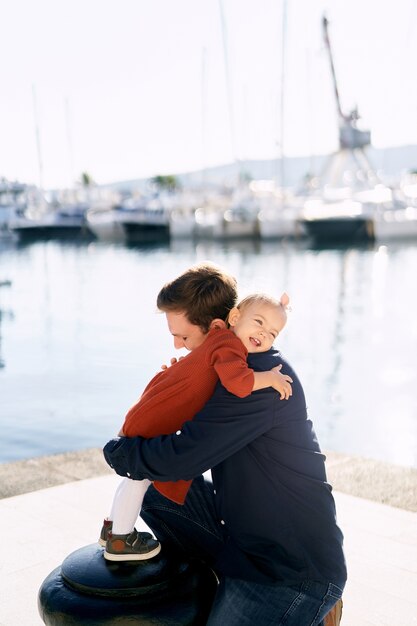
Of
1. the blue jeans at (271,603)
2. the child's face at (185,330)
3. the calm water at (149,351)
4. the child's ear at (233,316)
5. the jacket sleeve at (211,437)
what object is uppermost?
the child's ear at (233,316)

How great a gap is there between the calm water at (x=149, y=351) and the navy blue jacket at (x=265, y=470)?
37 cm

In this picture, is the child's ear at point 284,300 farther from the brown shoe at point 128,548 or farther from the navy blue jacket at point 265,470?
the brown shoe at point 128,548

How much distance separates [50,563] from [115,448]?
153cm

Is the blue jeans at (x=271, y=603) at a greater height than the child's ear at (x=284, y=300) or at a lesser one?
lesser

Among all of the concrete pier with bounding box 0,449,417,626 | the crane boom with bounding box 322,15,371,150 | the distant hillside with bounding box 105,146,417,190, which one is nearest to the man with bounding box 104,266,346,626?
the concrete pier with bounding box 0,449,417,626

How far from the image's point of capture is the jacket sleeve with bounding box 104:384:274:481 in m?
2.42

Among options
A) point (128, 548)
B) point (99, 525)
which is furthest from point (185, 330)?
point (99, 525)

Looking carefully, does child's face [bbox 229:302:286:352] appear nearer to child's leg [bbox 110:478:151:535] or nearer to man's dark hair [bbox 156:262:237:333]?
man's dark hair [bbox 156:262:237:333]

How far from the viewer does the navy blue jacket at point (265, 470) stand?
7.98 ft

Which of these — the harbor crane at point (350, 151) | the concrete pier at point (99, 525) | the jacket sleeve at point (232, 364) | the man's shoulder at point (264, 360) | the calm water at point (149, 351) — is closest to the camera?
the jacket sleeve at point (232, 364)

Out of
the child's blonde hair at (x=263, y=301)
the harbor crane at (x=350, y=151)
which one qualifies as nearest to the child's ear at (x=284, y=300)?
the child's blonde hair at (x=263, y=301)

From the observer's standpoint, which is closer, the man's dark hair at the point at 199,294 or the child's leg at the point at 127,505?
the man's dark hair at the point at 199,294

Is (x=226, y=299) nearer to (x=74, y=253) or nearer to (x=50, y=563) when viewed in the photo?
(x=50, y=563)

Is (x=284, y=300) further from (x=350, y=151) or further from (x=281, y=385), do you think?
(x=350, y=151)
